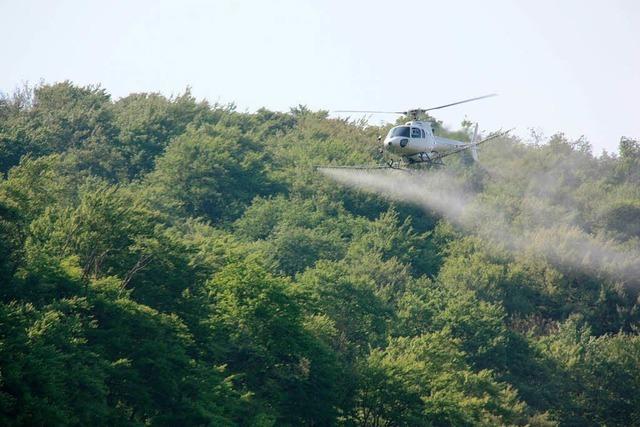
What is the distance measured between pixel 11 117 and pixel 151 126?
36.3ft

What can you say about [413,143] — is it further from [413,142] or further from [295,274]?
[295,274]

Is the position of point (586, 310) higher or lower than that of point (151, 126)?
lower

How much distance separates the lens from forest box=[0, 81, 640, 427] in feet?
204

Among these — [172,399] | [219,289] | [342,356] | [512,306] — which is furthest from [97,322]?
[512,306]

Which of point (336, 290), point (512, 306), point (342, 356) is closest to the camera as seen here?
point (342, 356)

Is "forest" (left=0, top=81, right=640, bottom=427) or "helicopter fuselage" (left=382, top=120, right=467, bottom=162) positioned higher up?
"helicopter fuselage" (left=382, top=120, right=467, bottom=162)

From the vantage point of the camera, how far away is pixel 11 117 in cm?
11375

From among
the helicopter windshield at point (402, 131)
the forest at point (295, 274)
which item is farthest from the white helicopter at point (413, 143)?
the forest at point (295, 274)

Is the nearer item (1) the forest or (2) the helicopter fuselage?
(1) the forest

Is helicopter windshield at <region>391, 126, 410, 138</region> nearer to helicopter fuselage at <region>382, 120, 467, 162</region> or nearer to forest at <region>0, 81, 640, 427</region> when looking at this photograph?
→ helicopter fuselage at <region>382, 120, 467, 162</region>

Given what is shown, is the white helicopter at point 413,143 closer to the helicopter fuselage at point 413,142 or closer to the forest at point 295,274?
the helicopter fuselage at point 413,142

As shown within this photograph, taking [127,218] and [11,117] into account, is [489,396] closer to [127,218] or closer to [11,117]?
[127,218]

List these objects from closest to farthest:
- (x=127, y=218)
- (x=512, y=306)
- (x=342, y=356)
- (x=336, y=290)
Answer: (x=127, y=218)
(x=342, y=356)
(x=336, y=290)
(x=512, y=306)

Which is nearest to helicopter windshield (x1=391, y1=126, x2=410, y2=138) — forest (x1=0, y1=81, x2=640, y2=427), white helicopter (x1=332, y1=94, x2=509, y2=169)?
white helicopter (x1=332, y1=94, x2=509, y2=169)
